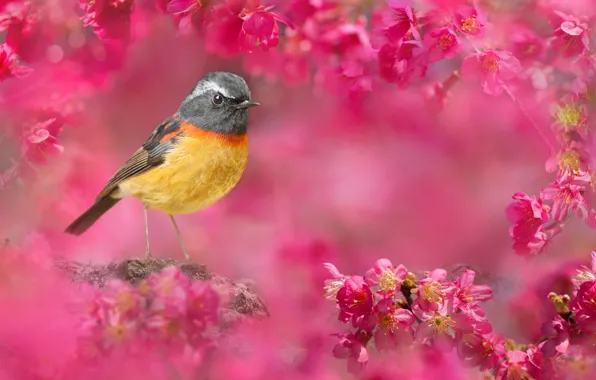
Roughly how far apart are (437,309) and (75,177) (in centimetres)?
72

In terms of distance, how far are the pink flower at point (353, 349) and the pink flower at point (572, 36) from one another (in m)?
0.65

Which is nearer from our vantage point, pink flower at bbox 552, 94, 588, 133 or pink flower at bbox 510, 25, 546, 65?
pink flower at bbox 552, 94, 588, 133

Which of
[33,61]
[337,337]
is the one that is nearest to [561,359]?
[337,337]

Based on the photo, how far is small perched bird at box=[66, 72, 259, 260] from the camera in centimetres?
117

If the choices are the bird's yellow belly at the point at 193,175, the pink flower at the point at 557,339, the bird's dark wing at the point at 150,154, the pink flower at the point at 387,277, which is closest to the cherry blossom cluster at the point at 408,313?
the pink flower at the point at 387,277

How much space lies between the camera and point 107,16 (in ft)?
3.99

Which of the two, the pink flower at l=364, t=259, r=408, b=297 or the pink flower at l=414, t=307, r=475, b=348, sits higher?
the pink flower at l=364, t=259, r=408, b=297

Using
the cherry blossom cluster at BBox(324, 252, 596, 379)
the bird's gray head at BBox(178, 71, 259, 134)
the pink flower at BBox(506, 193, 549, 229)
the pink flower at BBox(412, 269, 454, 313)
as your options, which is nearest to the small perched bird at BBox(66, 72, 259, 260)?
the bird's gray head at BBox(178, 71, 259, 134)

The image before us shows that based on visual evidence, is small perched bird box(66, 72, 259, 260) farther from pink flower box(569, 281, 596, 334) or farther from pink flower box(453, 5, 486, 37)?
pink flower box(569, 281, 596, 334)

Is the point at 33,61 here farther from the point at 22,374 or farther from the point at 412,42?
the point at 412,42

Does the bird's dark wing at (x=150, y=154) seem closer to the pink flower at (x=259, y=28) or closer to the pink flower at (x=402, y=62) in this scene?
the pink flower at (x=259, y=28)

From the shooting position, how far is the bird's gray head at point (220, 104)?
3.78ft

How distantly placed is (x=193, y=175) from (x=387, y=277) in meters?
0.35

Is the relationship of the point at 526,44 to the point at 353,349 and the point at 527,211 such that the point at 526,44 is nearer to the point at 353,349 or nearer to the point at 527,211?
the point at 527,211
